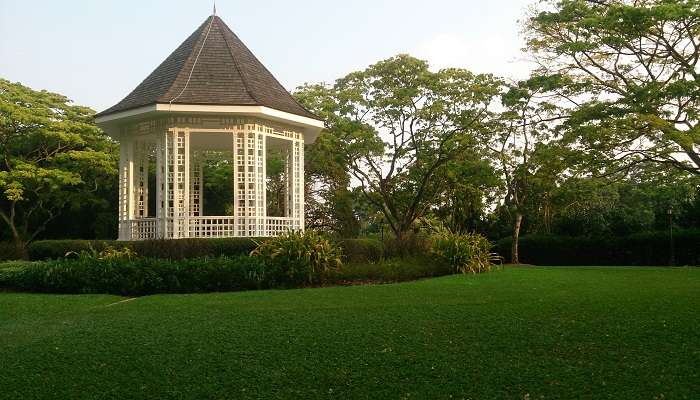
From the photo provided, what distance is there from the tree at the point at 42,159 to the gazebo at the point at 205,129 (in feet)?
18.7

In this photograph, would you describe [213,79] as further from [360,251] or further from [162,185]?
[360,251]

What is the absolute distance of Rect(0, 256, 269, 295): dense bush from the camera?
11.4m

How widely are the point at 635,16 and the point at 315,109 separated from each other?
35.9ft

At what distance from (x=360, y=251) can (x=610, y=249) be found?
1341 cm

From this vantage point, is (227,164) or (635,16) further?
(227,164)

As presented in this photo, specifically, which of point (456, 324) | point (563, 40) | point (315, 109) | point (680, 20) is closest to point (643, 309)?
point (456, 324)

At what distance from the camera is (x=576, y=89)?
56.4ft

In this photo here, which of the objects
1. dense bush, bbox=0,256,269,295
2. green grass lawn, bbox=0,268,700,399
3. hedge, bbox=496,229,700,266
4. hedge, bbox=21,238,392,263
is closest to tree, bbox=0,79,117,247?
hedge, bbox=21,238,392,263

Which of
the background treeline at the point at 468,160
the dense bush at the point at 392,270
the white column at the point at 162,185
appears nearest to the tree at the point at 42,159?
the background treeline at the point at 468,160

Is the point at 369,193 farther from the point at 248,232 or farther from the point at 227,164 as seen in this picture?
the point at 248,232

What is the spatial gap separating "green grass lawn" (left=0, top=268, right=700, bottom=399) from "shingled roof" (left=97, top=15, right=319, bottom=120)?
233 inches

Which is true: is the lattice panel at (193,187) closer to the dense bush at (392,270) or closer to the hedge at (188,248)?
the hedge at (188,248)

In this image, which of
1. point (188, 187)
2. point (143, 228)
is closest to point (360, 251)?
point (188, 187)

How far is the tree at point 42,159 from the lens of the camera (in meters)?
20.5
